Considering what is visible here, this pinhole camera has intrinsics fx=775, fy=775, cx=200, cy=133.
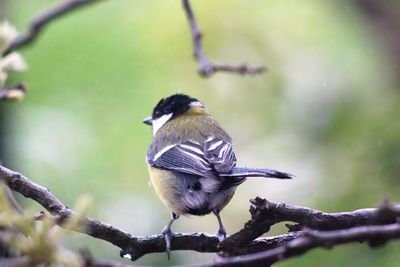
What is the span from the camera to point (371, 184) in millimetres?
3924

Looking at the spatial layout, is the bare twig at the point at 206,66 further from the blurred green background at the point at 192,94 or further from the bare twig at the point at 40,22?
the blurred green background at the point at 192,94

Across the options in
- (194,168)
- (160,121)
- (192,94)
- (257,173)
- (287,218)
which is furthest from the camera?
(192,94)

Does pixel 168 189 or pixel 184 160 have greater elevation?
pixel 184 160

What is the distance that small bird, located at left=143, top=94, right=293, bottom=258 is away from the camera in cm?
306

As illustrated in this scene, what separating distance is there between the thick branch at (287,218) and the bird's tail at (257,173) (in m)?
0.16

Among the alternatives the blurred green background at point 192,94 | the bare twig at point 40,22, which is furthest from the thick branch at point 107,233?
the blurred green background at point 192,94

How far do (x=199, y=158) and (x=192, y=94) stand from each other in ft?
8.91

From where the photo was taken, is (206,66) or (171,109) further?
(171,109)

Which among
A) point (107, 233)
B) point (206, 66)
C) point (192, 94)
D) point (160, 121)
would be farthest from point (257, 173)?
point (192, 94)

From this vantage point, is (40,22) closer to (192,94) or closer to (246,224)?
(246,224)

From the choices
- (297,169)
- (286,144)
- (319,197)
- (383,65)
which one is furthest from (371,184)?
(383,65)

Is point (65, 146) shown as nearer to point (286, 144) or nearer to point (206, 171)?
point (286, 144)

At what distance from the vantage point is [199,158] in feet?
10.7

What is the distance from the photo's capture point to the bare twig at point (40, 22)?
353cm
